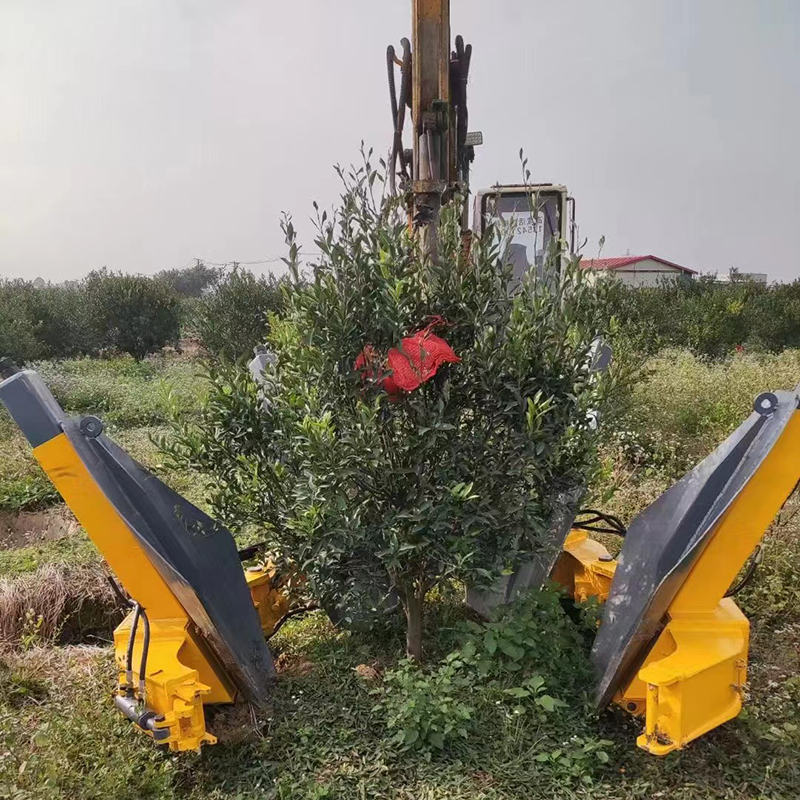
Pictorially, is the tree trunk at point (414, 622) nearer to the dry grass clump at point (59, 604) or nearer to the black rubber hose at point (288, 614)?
the black rubber hose at point (288, 614)

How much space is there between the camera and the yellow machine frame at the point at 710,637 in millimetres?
2285

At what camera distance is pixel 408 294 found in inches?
98.0

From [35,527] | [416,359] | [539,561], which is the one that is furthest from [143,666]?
[35,527]

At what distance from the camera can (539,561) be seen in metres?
3.02

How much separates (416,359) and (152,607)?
143 cm

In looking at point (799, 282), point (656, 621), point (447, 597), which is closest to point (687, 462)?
point (447, 597)

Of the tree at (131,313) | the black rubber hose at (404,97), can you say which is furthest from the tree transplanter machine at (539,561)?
the tree at (131,313)

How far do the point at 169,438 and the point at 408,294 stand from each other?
1.17m

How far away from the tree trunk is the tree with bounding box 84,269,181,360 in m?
18.7

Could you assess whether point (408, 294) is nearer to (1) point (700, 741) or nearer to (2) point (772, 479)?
(2) point (772, 479)

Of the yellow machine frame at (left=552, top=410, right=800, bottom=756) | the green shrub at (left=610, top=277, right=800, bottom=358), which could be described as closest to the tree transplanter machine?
the yellow machine frame at (left=552, top=410, right=800, bottom=756)

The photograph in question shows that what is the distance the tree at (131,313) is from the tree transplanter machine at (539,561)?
1843 centimetres

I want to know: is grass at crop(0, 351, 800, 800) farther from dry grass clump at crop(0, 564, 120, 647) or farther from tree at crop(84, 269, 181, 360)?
tree at crop(84, 269, 181, 360)

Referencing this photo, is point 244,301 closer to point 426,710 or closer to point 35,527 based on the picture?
point 35,527
